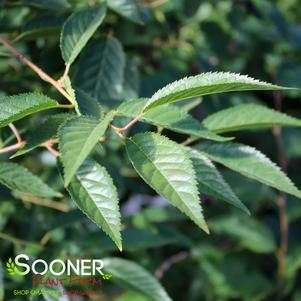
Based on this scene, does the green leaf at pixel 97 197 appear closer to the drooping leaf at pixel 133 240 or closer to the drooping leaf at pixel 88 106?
the drooping leaf at pixel 88 106

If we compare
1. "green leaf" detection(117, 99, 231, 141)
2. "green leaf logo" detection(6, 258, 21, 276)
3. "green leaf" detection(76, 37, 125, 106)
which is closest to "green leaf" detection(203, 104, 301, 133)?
"green leaf" detection(117, 99, 231, 141)

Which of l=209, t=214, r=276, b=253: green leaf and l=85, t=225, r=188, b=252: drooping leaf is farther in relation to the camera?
l=209, t=214, r=276, b=253: green leaf

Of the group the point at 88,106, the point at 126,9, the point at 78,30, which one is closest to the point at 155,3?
the point at 126,9

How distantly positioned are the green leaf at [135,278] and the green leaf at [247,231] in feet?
2.23

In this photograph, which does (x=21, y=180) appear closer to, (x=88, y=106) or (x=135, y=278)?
(x=88, y=106)

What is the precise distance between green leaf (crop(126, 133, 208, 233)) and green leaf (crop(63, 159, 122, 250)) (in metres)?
0.06

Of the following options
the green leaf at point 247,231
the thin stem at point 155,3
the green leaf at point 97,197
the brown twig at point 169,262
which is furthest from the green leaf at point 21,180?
the green leaf at point 247,231

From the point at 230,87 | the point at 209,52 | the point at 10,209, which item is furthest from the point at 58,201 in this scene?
the point at 230,87

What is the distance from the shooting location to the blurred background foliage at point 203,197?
1.35 meters

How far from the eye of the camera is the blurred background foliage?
1.35 metres

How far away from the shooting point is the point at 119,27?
1.40 meters

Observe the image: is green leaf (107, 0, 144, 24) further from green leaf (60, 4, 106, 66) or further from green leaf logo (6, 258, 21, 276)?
green leaf logo (6, 258, 21, 276)

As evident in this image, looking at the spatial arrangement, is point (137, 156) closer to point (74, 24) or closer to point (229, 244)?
point (74, 24)

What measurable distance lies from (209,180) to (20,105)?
12.3 inches
